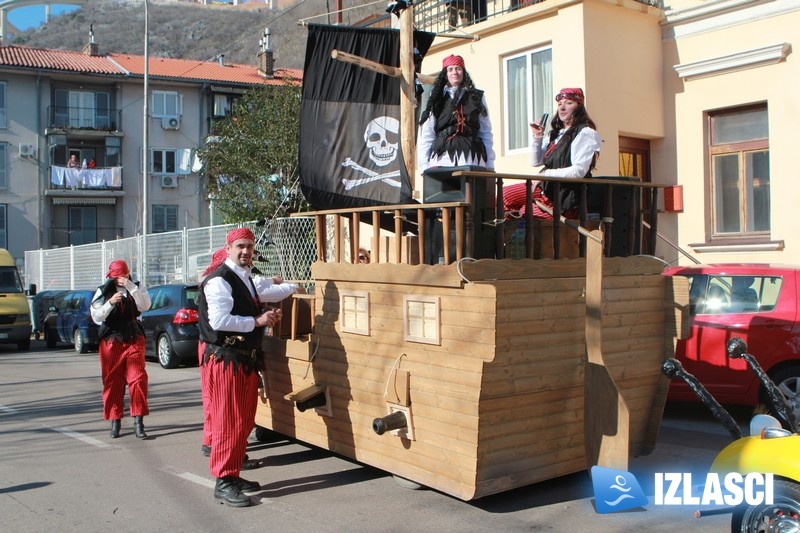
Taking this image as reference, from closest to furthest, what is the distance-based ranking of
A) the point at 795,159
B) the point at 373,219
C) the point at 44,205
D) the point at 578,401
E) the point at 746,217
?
the point at 578,401 < the point at 373,219 < the point at 795,159 < the point at 746,217 < the point at 44,205

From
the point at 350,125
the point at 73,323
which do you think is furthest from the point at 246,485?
the point at 73,323

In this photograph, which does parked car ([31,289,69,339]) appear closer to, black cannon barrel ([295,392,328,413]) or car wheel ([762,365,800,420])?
black cannon barrel ([295,392,328,413])

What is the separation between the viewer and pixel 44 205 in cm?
3966

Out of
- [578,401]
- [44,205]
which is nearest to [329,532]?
[578,401]

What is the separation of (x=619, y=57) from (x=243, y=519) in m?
Result: 10.1

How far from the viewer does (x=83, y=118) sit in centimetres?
3988

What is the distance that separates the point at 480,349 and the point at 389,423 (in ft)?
2.90

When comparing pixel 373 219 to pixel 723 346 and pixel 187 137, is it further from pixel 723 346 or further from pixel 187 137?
pixel 187 137

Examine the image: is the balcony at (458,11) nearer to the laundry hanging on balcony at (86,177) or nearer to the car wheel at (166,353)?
the car wheel at (166,353)

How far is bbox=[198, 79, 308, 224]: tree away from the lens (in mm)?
22875

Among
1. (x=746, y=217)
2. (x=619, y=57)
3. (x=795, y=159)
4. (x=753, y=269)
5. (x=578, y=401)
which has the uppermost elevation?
(x=619, y=57)

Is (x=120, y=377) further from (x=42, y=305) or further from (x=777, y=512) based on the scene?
(x=42, y=305)

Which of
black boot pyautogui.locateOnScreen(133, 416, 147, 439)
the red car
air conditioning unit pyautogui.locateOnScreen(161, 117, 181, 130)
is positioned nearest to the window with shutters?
air conditioning unit pyautogui.locateOnScreen(161, 117, 181, 130)

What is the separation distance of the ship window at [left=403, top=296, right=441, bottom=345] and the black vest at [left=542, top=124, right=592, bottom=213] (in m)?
1.46
